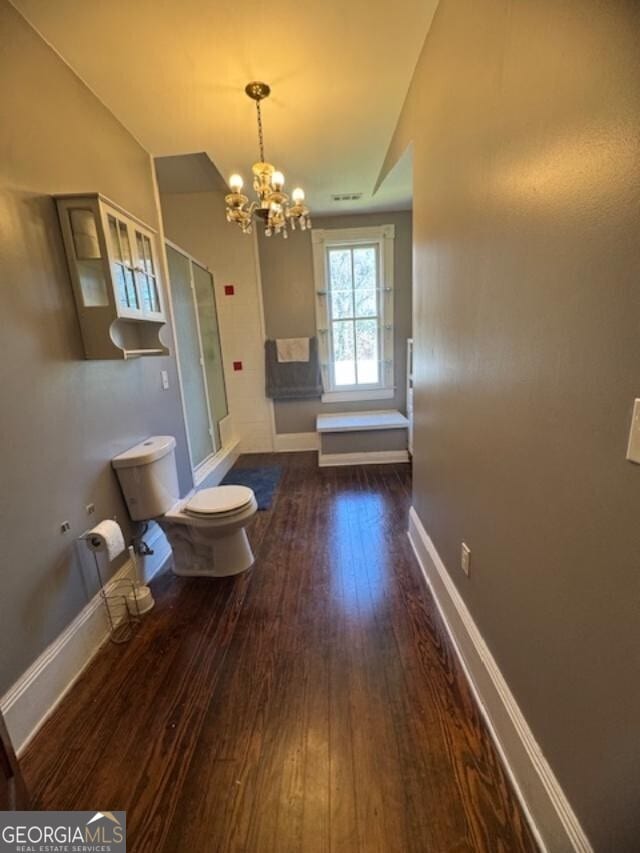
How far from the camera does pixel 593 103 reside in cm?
64

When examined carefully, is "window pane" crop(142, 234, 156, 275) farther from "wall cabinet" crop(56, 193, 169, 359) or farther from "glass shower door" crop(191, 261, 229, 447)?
"glass shower door" crop(191, 261, 229, 447)

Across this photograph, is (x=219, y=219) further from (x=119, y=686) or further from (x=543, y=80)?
(x=119, y=686)

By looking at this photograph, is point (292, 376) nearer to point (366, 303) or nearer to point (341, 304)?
point (341, 304)

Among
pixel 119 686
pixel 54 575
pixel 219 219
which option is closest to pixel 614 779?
pixel 119 686

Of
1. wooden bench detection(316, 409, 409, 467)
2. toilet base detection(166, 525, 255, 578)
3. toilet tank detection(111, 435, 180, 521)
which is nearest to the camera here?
toilet tank detection(111, 435, 180, 521)

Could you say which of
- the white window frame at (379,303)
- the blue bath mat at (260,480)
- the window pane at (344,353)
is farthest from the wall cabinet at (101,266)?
the window pane at (344,353)

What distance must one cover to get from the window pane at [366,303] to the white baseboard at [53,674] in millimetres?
3408

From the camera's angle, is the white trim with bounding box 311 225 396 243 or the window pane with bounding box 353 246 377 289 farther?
the window pane with bounding box 353 246 377 289

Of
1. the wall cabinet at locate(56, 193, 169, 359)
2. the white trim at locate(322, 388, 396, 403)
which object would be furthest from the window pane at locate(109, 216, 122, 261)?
the white trim at locate(322, 388, 396, 403)

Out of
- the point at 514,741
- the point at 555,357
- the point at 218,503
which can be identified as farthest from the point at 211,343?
the point at 514,741

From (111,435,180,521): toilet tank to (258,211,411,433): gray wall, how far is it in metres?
2.33

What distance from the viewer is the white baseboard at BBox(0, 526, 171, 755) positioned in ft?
4.06

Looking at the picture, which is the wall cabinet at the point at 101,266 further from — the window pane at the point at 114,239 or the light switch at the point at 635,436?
the light switch at the point at 635,436

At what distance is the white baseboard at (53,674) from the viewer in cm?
124
